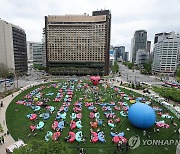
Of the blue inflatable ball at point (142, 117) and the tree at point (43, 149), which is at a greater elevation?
the tree at point (43, 149)

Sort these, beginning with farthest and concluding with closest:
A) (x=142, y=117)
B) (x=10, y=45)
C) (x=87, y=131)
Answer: (x=10, y=45)
(x=87, y=131)
(x=142, y=117)

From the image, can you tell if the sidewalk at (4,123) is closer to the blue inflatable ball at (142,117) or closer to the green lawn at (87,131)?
the green lawn at (87,131)

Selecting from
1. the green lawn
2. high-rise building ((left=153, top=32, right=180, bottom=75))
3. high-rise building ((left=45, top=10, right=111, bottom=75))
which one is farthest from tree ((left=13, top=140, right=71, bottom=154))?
high-rise building ((left=153, top=32, right=180, bottom=75))

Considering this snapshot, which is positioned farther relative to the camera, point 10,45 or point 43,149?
point 10,45

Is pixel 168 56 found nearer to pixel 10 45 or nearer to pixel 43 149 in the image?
pixel 10 45

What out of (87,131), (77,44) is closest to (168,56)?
(77,44)

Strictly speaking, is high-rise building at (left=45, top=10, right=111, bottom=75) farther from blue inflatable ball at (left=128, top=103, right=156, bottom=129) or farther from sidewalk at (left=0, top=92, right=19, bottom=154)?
blue inflatable ball at (left=128, top=103, right=156, bottom=129)

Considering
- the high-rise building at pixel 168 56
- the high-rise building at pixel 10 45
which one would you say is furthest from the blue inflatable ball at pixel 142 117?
the high-rise building at pixel 168 56

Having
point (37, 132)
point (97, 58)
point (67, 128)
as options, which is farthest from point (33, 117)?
point (97, 58)
